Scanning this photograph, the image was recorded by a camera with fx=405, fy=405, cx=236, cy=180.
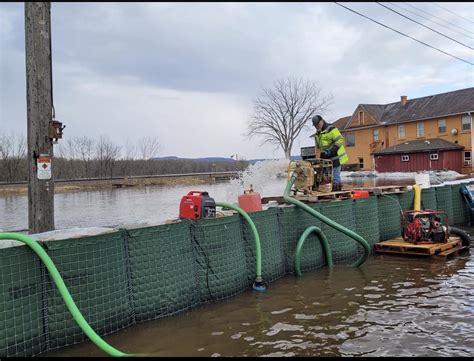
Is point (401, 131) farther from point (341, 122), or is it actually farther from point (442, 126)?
point (341, 122)

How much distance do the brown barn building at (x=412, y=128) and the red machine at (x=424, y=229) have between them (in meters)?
31.4

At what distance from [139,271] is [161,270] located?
0.94 feet

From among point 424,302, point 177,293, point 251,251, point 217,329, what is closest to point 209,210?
point 251,251

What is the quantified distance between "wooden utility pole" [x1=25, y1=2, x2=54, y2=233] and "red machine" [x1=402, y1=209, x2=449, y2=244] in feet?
22.1

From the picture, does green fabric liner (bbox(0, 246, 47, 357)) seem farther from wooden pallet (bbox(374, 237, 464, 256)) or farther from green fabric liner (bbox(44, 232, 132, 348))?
wooden pallet (bbox(374, 237, 464, 256))

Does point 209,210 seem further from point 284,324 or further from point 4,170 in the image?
point 4,170

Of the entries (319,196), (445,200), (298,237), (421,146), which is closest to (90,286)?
(298,237)

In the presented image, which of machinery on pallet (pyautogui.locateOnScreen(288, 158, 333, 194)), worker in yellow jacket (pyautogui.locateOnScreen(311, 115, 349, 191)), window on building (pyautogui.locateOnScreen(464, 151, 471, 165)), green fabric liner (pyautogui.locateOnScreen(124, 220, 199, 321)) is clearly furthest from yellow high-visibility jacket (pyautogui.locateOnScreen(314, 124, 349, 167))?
window on building (pyautogui.locateOnScreen(464, 151, 471, 165))

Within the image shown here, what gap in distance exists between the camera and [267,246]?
6.25 m

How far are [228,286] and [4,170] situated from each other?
4999cm

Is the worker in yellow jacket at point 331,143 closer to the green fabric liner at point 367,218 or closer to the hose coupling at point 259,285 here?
the green fabric liner at point 367,218

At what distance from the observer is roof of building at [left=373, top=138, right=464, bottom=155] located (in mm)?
36344

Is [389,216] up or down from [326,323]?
up

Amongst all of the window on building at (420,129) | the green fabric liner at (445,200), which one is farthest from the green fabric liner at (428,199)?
the window on building at (420,129)
